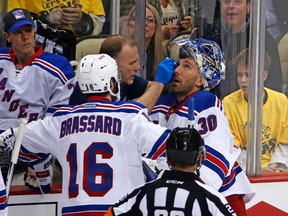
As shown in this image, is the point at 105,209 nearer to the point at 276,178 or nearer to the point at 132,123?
the point at 132,123

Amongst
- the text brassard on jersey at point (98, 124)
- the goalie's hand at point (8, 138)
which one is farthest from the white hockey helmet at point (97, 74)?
the goalie's hand at point (8, 138)

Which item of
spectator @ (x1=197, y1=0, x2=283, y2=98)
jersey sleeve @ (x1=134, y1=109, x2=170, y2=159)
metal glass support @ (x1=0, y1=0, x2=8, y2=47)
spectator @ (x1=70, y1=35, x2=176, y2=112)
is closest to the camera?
jersey sleeve @ (x1=134, y1=109, x2=170, y2=159)

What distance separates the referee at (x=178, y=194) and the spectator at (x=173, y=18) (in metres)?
2.18

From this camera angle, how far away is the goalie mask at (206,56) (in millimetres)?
5766

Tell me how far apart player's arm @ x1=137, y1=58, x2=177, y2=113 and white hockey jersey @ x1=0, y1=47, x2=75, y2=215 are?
42 centimetres

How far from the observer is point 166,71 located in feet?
19.1

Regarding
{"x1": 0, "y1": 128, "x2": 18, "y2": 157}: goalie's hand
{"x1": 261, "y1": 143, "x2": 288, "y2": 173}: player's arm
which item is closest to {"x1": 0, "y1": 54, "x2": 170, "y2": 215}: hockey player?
{"x1": 0, "y1": 128, "x2": 18, "y2": 157}: goalie's hand

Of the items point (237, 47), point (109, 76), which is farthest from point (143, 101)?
point (237, 47)

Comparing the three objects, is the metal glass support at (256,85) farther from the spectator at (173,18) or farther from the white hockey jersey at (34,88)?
the white hockey jersey at (34,88)

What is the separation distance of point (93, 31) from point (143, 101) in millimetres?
1061

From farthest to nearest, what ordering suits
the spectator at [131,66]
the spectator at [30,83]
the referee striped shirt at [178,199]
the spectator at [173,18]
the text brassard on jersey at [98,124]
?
1. the spectator at [173,18]
2. the spectator at [30,83]
3. the spectator at [131,66]
4. the text brassard on jersey at [98,124]
5. the referee striped shirt at [178,199]

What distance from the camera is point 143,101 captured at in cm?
576

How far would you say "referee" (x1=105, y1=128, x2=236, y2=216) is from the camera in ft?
14.6

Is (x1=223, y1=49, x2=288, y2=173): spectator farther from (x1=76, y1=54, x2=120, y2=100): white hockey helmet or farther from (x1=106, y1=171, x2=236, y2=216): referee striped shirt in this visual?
(x1=106, y1=171, x2=236, y2=216): referee striped shirt
